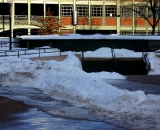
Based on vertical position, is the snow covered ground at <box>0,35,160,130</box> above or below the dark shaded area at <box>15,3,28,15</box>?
below

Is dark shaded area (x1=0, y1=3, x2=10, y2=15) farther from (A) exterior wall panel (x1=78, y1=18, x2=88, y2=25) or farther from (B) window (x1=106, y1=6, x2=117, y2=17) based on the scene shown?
(B) window (x1=106, y1=6, x2=117, y2=17)

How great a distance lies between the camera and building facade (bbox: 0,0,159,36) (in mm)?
67125

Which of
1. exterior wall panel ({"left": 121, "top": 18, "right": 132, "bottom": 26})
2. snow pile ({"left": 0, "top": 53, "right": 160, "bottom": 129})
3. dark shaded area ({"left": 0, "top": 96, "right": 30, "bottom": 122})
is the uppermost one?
exterior wall panel ({"left": 121, "top": 18, "right": 132, "bottom": 26})

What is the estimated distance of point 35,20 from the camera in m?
66.6

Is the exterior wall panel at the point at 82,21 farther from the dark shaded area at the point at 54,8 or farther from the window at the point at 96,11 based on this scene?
the dark shaded area at the point at 54,8

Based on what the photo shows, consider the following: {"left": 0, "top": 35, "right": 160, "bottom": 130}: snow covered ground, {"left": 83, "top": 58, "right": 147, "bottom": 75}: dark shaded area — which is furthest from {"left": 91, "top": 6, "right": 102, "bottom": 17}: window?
{"left": 0, "top": 35, "right": 160, "bottom": 130}: snow covered ground

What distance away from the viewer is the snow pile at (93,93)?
10.0 meters

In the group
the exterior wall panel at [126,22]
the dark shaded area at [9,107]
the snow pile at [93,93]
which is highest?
the exterior wall panel at [126,22]

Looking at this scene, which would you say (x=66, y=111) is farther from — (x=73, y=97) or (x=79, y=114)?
(x=73, y=97)

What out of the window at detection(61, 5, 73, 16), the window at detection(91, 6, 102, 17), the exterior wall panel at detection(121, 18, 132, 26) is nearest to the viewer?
the window at detection(61, 5, 73, 16)

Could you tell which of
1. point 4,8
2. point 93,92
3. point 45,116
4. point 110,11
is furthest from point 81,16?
point 45,116

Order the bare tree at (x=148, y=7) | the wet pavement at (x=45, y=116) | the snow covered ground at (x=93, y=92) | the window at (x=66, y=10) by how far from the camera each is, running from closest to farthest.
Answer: the wet pavement at (x=45, y=116) < the snow covered ground at (x=93, y=92) < the bare tree at (x=148, y=7) < the window at (x=66, y=10)

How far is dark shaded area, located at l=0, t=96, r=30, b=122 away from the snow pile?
1.78 meters

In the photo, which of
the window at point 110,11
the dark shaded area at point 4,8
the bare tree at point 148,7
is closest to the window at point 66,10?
the window at point 110,11
